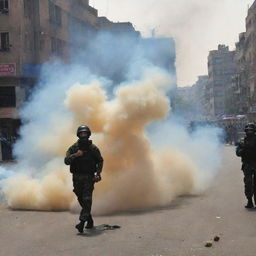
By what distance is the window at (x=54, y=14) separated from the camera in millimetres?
36188

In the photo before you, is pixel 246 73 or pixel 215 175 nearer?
pixel 215 175

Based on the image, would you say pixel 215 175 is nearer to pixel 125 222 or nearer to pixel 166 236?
pixel 125 222

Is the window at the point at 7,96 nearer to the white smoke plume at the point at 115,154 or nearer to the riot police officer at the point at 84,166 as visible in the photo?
the white smoke plume at the point at 115,154

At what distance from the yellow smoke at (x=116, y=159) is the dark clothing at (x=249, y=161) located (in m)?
1.75

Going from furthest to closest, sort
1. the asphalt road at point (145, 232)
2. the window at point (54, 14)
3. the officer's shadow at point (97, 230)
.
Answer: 1. the window at point (54, 14)
2. the officer's shadow at point (97, 230)
3. the asphalt road at point (145, 232)

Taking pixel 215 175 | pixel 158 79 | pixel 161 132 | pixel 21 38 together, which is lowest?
pixel 215 175

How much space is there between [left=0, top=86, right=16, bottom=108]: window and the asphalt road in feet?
77.9

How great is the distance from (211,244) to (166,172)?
17.6 ft

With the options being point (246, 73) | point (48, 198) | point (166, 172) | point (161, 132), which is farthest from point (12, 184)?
point (246, 73)

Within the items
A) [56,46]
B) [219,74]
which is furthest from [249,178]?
[219,74]

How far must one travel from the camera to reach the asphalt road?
655 centimetres

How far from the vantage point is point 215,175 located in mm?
15578

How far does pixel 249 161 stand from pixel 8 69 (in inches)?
1019

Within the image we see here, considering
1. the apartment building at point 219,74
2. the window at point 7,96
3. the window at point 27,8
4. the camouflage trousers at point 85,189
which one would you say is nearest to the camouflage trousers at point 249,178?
the camouflage trousers at point 85,189
